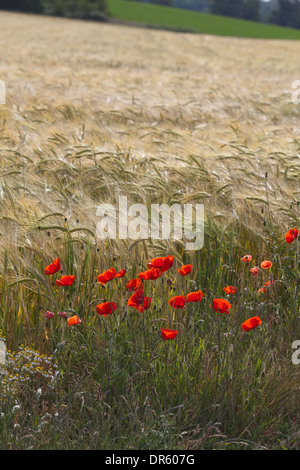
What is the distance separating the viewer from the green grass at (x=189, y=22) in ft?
151

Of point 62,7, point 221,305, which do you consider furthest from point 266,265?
point 62,7

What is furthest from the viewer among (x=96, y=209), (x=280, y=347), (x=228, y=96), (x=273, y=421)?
(x=228, y=96)

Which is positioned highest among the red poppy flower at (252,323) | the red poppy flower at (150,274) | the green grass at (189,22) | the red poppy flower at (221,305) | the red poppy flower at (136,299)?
the green grass at (189,22)

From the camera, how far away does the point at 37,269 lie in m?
2.06

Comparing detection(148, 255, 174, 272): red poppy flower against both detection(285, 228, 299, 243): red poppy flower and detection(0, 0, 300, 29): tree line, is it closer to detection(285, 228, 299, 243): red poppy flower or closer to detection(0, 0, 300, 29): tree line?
detection(285, 228, 299, 243): red poppy flower

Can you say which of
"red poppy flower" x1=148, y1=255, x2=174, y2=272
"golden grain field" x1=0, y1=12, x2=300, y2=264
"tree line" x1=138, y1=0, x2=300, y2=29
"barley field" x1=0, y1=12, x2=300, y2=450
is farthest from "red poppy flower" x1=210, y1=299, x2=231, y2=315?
"tree line" x1=138, y1=0, x2=300, y2=29

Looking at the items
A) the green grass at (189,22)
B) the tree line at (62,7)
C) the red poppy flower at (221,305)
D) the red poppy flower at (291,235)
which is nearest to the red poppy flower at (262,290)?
the red poppy flower at (291,235)

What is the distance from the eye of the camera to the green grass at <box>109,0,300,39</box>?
4588 cm

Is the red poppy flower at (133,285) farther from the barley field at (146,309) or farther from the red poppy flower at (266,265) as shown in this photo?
the red poppy flower at (266,265)

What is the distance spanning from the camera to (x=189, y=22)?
5053 centimetres

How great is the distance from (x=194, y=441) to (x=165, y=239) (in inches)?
36.5
